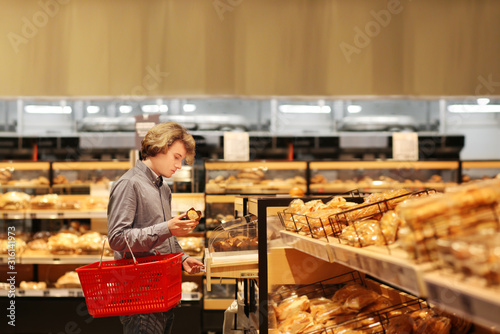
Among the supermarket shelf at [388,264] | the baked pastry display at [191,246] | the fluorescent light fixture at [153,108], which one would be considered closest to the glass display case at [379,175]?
the baked pastry display at [191,246]

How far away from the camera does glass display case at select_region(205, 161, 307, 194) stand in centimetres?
510

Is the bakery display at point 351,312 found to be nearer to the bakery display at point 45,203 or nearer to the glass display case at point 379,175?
the glass display case at point 379,175

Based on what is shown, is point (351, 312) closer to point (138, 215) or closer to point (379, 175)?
point (138, 215)

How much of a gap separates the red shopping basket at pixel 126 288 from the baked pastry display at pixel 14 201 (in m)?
3.07

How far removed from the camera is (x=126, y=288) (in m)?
1.90

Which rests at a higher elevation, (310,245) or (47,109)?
(47,109)

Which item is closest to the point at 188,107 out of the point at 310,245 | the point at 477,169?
the point at 477,169

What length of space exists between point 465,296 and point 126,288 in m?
1.49

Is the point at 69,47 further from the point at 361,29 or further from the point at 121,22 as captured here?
the point at 361,29

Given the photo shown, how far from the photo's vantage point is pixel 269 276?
2.15 metres

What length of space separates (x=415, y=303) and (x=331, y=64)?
333cm

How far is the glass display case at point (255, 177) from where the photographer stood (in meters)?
5.10

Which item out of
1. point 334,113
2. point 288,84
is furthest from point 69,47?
point 334,113

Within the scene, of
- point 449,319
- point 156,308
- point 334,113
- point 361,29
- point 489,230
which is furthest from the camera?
point 334,113
